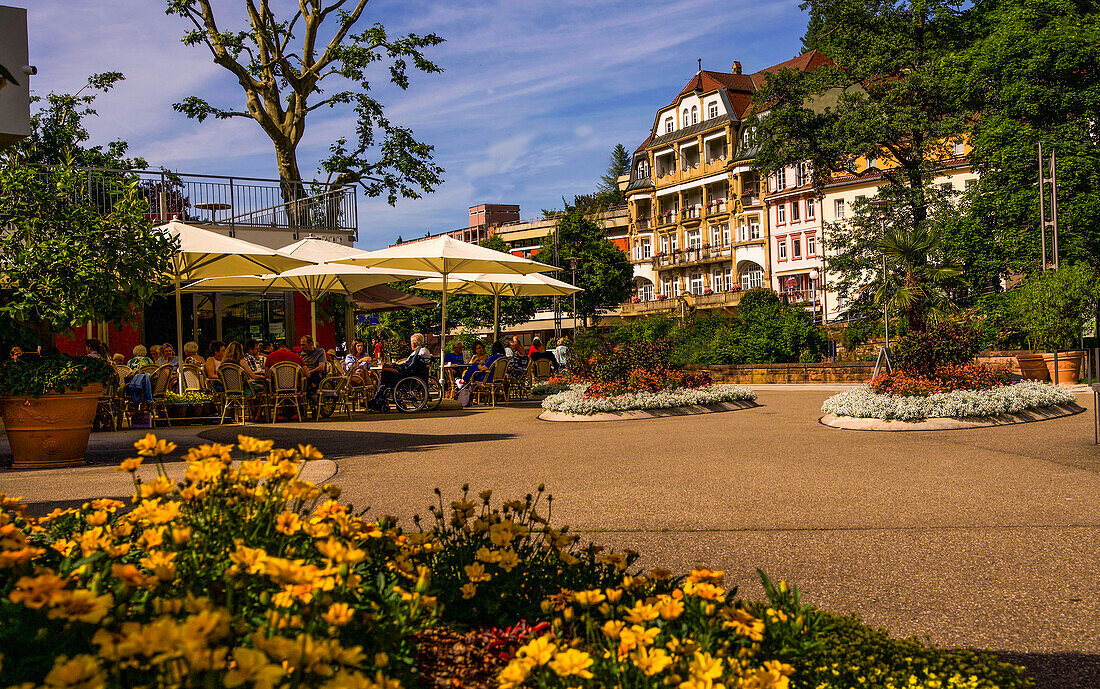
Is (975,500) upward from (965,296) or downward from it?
downward

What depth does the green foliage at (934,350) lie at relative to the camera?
45.0 feet

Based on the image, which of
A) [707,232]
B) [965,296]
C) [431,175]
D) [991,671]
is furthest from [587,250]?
[991,671]

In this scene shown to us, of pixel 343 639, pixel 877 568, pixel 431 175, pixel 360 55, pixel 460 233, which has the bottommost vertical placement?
pixel 877 568

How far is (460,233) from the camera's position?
12631cm

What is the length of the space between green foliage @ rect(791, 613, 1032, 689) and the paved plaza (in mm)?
502

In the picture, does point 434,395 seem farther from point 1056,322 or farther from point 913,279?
point 913,279

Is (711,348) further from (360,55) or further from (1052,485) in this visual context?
(1052,485)

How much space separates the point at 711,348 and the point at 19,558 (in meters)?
29.9

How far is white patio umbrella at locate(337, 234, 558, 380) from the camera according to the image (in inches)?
656

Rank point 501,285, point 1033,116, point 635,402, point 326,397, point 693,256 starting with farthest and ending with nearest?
point 693,256, point 1033,116, point 501,285, point 326,397, point 635,402

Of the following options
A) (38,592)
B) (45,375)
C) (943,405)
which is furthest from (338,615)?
(943,405)

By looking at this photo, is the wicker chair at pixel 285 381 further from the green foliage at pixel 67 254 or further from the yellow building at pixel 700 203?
the yellow building at pixel 700 203

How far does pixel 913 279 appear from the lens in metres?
28.8

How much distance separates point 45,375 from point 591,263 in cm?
5699
